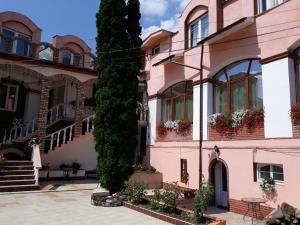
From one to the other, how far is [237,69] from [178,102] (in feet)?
13.8

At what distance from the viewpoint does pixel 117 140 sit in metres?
11.9

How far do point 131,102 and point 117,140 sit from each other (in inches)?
65.0

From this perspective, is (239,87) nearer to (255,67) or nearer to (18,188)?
(255,67)

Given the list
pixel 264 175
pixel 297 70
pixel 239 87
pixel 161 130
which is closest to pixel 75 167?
pixel 161 130

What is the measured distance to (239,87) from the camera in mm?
11695

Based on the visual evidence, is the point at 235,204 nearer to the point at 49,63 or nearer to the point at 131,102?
the point at 131,102

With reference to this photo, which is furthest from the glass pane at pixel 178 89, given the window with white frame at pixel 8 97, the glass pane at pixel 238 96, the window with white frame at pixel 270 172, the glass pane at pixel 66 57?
the glass pane at pixel 66 57

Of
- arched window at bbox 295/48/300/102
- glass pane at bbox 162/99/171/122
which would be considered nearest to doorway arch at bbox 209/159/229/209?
arched window at bbox 295/48/300/102

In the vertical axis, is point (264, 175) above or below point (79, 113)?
below

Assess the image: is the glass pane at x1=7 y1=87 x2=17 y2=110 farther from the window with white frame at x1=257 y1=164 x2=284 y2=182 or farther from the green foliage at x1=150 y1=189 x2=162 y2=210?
the window with white frame at x1=257 y1=164 x2=284 y2=182

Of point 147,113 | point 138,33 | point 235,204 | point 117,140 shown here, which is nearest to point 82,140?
point 147,113

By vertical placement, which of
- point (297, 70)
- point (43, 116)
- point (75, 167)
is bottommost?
point (75, 167)

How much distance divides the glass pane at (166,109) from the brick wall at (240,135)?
394 cm

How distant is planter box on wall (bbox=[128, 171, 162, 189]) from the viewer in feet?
48.8
